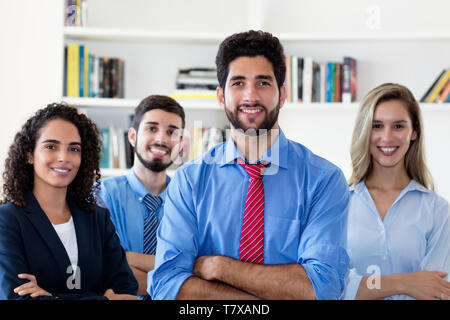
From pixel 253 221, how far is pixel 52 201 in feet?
2.39

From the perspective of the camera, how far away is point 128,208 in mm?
2389

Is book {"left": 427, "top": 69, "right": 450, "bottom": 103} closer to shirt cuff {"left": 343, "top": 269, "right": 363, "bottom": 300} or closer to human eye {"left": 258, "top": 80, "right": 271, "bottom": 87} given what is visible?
shirt cuff {"left": 343, "top": 269, "right": 363, "bottom": 300}

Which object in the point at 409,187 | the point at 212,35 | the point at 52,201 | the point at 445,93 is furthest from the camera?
the point at 212,35

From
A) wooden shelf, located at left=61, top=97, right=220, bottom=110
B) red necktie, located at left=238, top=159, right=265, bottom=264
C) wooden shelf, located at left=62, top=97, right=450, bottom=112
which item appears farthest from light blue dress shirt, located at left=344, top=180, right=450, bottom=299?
wooden shelf, located at left=61, top=97, right=220, bottom=110

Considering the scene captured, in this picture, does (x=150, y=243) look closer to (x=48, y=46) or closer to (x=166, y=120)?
(x=166, y=120)

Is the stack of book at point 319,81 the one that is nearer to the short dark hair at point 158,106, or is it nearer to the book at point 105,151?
the short dark hair at point 158,106

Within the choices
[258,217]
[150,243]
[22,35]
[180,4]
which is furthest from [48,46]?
[258,217]

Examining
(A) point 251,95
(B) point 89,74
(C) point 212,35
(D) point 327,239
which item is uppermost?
(C) point 212,35

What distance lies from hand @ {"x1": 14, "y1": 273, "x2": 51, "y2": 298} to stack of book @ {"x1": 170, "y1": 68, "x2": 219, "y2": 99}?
1.94 m

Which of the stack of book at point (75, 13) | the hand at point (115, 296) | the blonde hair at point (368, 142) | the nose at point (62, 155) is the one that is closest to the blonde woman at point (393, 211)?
the blonde hair at point (368, 142)

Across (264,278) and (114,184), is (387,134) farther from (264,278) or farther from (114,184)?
(114,184)

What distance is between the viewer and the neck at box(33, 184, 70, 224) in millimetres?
1880

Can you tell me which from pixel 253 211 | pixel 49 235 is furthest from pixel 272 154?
pixel 49 235

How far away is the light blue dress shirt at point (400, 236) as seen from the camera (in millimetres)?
2012
